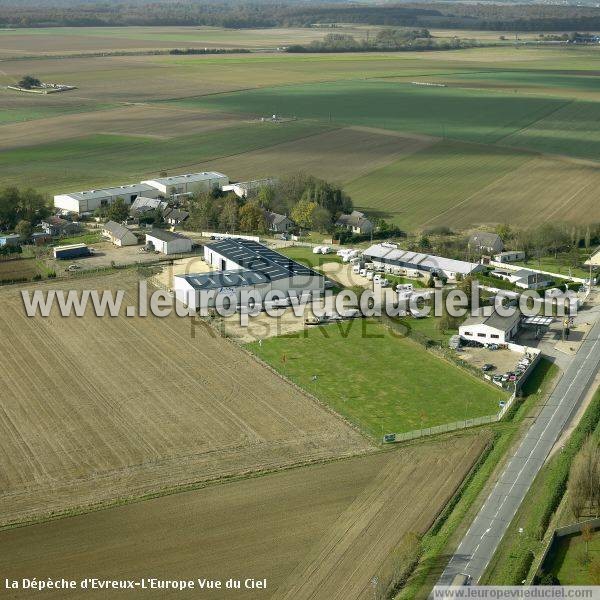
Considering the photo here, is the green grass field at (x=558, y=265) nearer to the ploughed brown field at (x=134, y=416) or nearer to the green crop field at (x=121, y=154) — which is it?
the ploughed brown field at (x=134, y=416)

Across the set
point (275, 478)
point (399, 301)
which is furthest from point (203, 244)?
point (275, 478)

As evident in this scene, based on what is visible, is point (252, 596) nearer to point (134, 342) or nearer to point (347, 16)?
point (134, 342)

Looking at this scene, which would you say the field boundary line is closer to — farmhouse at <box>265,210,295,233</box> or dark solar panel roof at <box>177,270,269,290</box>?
farmhouse at <box>265,210,295,233</box>

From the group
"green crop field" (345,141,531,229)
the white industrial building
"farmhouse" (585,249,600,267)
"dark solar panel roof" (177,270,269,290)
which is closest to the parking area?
the white industrial building

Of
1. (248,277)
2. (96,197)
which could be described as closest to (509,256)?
(248,277)

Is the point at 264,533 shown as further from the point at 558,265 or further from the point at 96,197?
the point at 96,197
